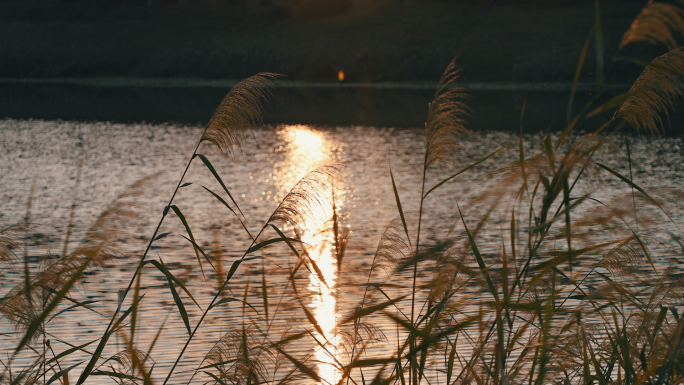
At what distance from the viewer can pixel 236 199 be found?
17.9m

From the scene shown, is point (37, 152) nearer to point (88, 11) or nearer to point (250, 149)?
point (250, 149)

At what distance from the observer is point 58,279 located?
3.76 m

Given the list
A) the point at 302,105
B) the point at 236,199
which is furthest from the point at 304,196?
the point at 302,105

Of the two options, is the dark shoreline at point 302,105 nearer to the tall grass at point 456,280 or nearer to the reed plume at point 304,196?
the tall grass at point 456,280

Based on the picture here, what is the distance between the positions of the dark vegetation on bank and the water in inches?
884

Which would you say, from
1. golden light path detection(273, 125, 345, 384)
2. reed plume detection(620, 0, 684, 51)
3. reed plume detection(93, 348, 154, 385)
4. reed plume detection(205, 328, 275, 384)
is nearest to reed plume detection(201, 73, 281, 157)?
reed plume detection(205, 328, 275, 384)

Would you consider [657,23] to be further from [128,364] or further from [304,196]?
[128,364]

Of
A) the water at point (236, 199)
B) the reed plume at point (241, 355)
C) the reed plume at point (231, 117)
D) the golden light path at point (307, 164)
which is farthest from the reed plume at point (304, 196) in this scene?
the golden light path at point (307, 164)

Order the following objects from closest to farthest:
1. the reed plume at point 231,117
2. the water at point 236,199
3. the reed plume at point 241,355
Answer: the reed plume at point 241,355
the reed plume at point 231,117
the water at point 236,199

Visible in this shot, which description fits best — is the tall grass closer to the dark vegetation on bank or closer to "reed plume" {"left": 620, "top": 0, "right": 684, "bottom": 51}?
"reed plume" {"left": 620, "top": 0, "right": 684, "bottom": 51}

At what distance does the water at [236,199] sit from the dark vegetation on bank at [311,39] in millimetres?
22460

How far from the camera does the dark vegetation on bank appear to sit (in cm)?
5494

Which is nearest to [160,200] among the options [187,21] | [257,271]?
[257,271]

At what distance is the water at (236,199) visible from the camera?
25.0ft
